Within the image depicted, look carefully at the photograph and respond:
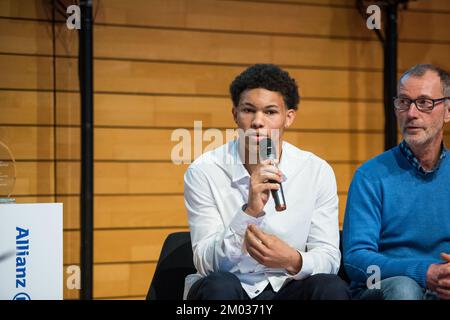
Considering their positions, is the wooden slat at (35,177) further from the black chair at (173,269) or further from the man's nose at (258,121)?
the man's nose at (258,121)

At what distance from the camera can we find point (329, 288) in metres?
1.93

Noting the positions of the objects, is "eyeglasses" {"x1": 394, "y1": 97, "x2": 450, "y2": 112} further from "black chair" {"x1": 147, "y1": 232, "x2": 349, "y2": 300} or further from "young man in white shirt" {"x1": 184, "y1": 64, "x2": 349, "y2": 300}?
"black chair" {"x1": 147, "y1": 232, "x2": 349, "y2": 300}

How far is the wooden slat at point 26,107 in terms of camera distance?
11.1 ft

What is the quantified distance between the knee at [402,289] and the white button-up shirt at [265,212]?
0.22 meters

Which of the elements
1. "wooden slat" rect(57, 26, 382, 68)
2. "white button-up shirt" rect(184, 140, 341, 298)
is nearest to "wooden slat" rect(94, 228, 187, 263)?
"wooden slat" rect(57, 26, 382, 68)

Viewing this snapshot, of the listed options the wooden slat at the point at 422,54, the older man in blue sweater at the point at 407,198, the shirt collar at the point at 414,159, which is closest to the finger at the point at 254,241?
the older man in blue sweater at the point at 407,198

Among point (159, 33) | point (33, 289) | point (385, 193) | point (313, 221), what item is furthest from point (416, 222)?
point (159, 33)

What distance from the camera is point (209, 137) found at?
383cm

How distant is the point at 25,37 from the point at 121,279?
1.51 metres

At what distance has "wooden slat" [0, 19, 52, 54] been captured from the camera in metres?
3.32

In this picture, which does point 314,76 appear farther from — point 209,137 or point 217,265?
point 217,265

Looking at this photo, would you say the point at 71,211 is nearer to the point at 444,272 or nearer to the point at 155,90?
the point at 155,90

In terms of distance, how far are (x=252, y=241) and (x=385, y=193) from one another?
57cm

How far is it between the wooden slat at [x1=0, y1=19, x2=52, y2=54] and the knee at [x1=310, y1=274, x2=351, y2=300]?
7.05 feet
